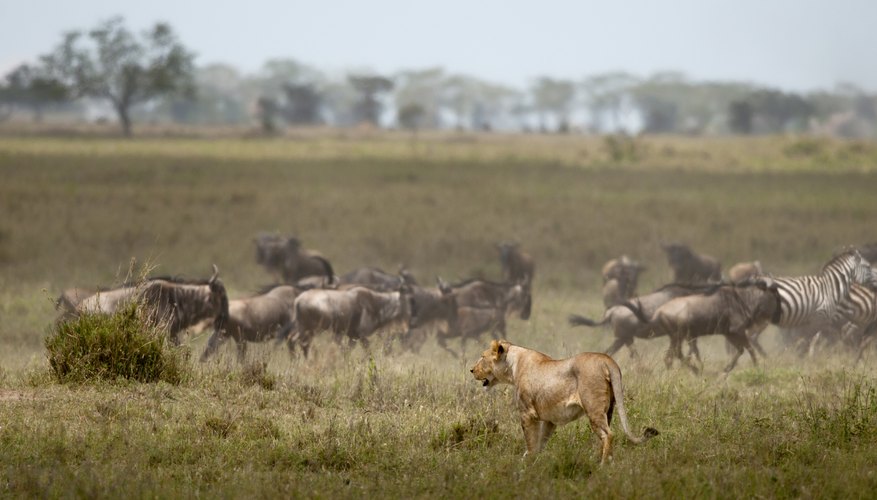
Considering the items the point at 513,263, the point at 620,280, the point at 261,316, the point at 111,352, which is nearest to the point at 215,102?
the point at 513,263

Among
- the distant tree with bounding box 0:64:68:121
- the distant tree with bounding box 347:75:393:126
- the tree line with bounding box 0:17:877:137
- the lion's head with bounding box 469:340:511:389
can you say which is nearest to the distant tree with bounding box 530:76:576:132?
the tree line with bounding box 0:17:877:137

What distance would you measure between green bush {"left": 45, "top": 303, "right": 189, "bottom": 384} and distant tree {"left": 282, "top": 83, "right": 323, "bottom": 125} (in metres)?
76.0

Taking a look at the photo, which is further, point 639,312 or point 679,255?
point 679,255

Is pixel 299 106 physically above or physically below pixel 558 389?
above

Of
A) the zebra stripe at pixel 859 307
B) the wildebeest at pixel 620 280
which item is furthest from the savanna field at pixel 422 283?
the zebra stripe at pixel 859 307

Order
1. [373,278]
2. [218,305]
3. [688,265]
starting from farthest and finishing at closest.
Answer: [688,265]
[373,278]
[218,305]

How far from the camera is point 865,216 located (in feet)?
97.4

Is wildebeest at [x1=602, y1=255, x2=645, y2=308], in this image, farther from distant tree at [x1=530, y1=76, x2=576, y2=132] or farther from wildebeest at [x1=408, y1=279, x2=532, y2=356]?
distant tree at [x1=530, y1=76, x2=576, y2=132]

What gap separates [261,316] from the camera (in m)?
13.3

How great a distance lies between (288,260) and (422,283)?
3948mm

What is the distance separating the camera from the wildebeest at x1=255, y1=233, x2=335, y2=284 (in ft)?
63.5

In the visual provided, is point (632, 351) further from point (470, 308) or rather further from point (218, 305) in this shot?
point (218, 305)

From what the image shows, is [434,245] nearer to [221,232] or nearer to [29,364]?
[221,232]

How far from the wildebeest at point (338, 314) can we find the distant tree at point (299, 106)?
71.8 meters
